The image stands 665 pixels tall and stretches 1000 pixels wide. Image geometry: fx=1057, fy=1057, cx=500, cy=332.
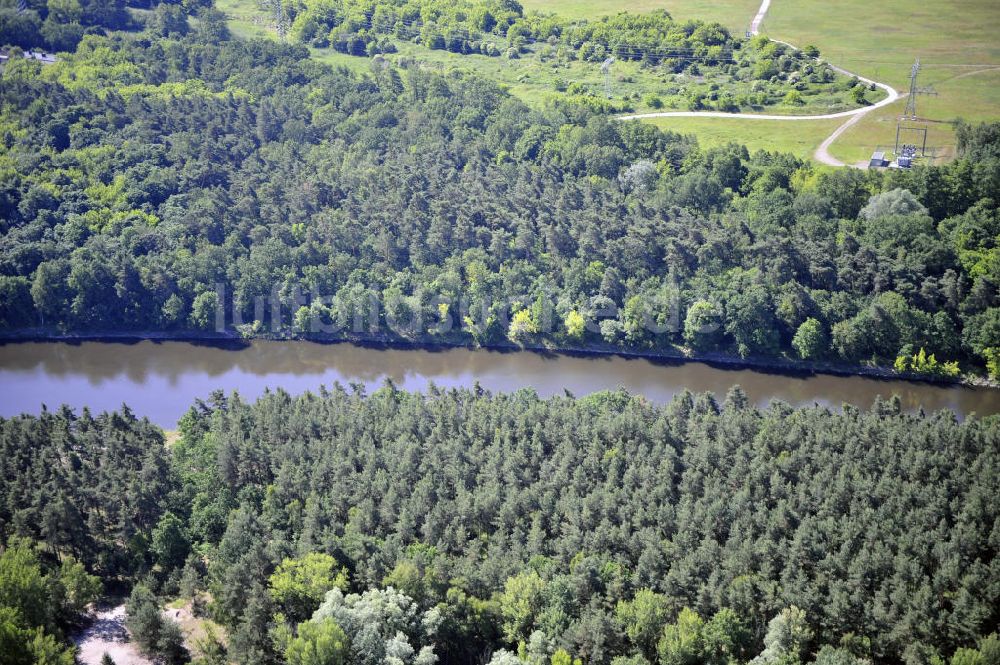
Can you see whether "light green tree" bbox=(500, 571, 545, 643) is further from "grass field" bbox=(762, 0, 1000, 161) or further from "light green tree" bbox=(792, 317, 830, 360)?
"grass field" bbox=(762, 0, 1000, 161)

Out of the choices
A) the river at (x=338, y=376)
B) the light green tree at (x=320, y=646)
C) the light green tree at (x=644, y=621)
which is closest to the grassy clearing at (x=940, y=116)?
the river at (x=338, y=376)

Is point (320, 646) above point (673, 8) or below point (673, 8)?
below

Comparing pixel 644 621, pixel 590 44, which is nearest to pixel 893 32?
pixel 590 44

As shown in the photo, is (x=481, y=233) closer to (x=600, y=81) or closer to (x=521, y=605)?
(x=600, y=81)

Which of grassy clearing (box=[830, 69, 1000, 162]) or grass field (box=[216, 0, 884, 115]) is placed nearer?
grassy clearing (box=[830, 69, 1000, 162])

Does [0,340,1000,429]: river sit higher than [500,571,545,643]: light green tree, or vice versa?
[0,340,1000,429]: river

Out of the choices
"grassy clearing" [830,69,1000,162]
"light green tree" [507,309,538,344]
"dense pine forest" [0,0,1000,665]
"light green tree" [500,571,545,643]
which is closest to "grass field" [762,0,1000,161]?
"grassy clearing" [830,69,1000,162]

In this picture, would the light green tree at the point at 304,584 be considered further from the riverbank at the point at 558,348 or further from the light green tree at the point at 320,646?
the riverbank at the point at 558,348

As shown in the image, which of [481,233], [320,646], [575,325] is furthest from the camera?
[481,233]
